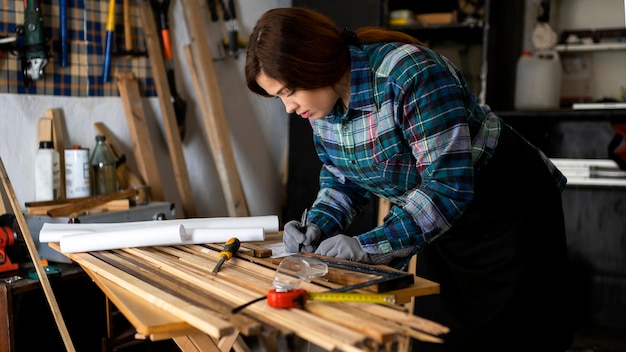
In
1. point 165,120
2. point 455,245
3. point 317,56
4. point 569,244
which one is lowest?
point 569,244

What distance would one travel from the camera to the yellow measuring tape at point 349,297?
102cm

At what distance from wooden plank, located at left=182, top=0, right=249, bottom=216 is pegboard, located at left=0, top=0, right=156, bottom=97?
0.79 ft

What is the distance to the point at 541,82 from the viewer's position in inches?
116

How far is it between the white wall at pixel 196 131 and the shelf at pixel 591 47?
58.0 inches

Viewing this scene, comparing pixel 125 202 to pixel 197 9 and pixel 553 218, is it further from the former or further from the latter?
pixel 553 218

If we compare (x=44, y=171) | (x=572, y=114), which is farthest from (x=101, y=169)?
(x=572, y=114)

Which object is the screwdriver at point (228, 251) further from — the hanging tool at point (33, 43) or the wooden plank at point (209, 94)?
the wooden plank at point (209, 94)

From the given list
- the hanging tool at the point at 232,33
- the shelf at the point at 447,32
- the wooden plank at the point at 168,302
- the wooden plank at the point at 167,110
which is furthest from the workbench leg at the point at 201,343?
the shelf at the point at 447,32

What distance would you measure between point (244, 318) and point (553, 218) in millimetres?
977

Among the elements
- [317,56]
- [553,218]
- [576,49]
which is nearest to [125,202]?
[317,56]

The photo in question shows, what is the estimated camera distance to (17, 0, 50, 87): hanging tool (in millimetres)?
2066

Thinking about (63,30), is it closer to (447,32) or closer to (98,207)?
(98,207)

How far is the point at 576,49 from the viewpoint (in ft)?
9.84

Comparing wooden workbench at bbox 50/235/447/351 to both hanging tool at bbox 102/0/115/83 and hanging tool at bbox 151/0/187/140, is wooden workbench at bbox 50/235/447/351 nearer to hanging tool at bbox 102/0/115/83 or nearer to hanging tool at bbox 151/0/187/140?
hanging tool at bbox 102/0/115/83
